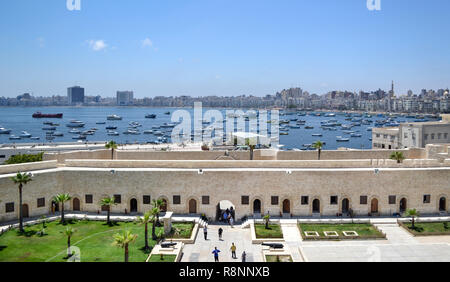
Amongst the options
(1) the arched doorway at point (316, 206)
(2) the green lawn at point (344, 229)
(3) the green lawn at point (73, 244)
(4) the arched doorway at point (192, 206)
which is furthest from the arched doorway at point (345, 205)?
(3) the green lawn at point (73, 244)

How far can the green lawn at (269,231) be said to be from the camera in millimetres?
24188

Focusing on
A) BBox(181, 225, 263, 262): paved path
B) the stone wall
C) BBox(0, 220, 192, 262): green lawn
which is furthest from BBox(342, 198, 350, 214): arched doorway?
BBox(0, 220, 192, 262): green lawn

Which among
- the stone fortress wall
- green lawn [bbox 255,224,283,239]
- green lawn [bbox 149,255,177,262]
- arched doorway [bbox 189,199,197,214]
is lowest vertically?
green lawn [bbox 149,255,177,262]

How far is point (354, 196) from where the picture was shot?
28453 millimetres

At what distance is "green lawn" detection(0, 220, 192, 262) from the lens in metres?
20.6

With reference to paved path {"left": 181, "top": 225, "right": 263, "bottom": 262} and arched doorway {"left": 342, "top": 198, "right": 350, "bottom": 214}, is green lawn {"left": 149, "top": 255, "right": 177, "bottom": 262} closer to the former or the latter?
paved path {"left": 181, "top": 225, "right": 263, "bottom": 262}

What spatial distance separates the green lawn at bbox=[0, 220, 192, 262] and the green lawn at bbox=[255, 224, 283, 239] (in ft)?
17.9

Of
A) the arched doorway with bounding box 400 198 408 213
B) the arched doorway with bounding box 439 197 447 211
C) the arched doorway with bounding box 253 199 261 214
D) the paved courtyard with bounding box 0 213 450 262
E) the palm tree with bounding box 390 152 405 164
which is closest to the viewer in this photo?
the paved courtyard with bounding box 0 213 450 262

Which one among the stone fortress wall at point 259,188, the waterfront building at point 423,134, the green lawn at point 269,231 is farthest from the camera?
the waterfront building at point 423,134

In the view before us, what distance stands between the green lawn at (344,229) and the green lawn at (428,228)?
2.40 metres

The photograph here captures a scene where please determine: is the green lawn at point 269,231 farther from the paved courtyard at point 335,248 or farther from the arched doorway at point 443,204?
the arched doorway at point 443,204

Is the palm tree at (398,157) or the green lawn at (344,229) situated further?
the palm tree at (398,157)

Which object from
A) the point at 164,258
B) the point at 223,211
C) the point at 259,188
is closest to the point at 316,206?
the point at 259,188
